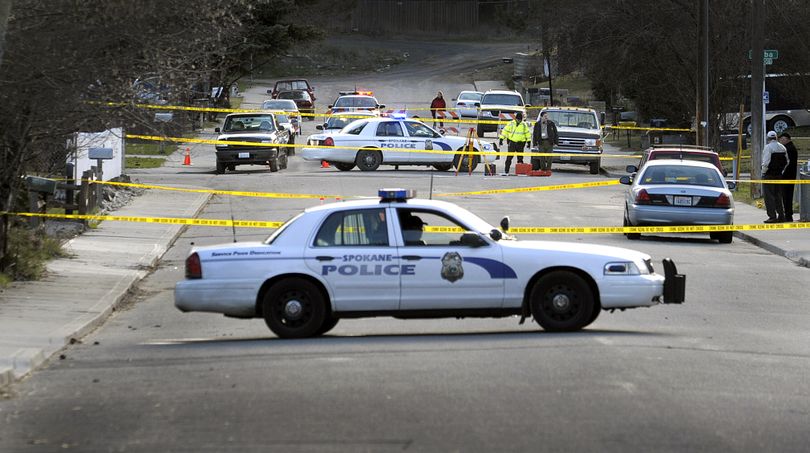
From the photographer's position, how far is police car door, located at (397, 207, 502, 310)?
12.9m

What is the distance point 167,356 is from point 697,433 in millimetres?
5623

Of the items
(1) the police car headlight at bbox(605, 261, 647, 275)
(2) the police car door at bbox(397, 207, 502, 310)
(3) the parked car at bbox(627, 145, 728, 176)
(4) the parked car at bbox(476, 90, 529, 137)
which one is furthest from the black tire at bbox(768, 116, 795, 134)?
(2) the police car door at bbox(397, 207, 502, 310)

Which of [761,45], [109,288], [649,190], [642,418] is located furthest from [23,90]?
[761,45]

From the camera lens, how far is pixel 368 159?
36719 millimetres

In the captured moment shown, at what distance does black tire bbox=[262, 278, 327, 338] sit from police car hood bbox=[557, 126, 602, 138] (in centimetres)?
2611

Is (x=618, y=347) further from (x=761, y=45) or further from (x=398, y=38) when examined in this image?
(x=398, y=38)

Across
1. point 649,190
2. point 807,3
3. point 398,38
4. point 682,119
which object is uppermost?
point 398,38

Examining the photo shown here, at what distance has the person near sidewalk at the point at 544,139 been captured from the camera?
Result: 37031 mm

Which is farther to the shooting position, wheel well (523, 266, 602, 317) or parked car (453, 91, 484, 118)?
parked car (453, 91, 484, 118)

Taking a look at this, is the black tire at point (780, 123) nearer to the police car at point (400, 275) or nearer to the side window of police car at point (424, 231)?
the police car at point (400, 275)

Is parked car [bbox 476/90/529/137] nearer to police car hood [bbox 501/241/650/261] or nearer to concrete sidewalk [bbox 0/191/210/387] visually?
concrete sidewalk [bbox 0/191/210/387]

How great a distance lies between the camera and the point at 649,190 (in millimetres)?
23312

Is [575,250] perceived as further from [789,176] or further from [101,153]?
[101,153]

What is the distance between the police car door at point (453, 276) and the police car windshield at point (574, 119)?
27.0 meters
